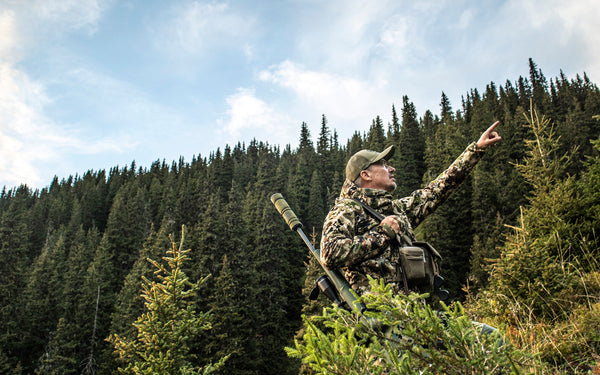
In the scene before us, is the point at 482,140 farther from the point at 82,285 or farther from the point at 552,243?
the point at 82,285

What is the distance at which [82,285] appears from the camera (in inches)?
1854

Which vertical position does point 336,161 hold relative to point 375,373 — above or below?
above

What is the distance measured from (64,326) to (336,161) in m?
71.8

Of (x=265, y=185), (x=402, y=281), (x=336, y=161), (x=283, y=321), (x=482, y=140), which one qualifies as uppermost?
(x=336, y=161)

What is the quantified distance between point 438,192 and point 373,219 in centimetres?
116

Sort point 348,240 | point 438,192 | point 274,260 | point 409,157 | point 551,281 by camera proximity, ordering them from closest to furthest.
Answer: point 348,240
point 438,192
point 551,281
point 274,260
point 409,157

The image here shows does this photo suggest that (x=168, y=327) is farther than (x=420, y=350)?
Yes

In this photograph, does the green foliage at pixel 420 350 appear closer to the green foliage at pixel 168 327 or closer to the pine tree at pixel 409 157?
the green foliage at pixel 168 327

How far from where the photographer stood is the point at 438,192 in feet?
13.2

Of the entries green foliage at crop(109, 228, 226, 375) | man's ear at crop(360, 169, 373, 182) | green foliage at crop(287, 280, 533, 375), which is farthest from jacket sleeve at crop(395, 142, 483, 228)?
green foliage at crop(109, 228, 226, 375)

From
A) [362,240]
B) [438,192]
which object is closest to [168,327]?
[362,240]

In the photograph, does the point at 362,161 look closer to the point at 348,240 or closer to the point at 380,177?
the point at 380,177

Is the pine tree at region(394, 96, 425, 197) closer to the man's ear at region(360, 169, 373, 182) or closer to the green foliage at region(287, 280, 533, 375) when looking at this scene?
the man's ear at region(360, 169, 373, 182)

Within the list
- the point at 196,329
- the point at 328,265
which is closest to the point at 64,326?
the point at 196,329
